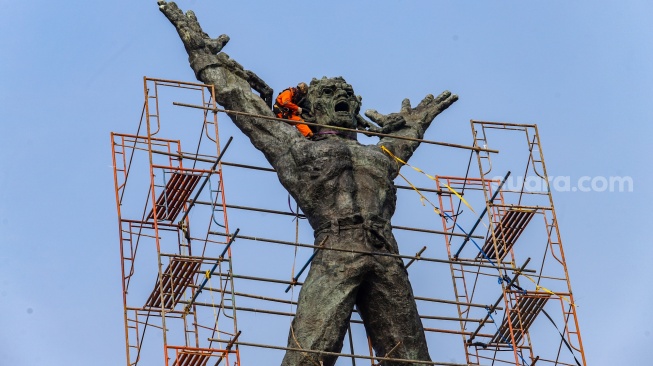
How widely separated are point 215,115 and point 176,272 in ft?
8.01

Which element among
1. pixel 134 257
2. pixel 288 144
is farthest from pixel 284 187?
pixel 134 257

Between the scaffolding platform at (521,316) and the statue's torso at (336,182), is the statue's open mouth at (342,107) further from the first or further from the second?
the scaffolding platform at (521,316)

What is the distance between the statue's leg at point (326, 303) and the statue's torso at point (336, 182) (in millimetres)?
467

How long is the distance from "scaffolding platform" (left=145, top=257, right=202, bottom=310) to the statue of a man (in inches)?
65.1

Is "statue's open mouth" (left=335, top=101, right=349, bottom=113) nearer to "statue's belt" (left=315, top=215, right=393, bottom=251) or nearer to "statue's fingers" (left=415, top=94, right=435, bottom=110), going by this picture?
"statue's fingers" (left=415, top=94, right=435, bottom=110)

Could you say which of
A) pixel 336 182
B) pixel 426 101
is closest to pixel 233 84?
pixel 336 182

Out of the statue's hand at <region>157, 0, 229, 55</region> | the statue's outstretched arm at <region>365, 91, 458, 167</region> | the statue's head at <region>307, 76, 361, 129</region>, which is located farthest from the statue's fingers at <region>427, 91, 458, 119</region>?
the statue's hand at <region>157, 0, 229, 55</region>

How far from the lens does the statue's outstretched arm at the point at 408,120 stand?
28344 millimetres

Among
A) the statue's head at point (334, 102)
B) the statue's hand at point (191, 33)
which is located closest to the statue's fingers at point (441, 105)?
the statue's head at point (334, 102)

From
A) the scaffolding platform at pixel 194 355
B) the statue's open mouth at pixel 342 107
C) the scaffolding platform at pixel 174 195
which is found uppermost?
the statue's open mouth at pixel 342 107

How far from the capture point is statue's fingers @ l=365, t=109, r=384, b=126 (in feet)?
95.1

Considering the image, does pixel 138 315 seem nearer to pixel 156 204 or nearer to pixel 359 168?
→ pixel 156 204

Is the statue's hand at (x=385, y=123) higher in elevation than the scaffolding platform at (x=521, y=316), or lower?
higher

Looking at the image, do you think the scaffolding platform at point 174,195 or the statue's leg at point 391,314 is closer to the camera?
the statue's leg at point 391,314
